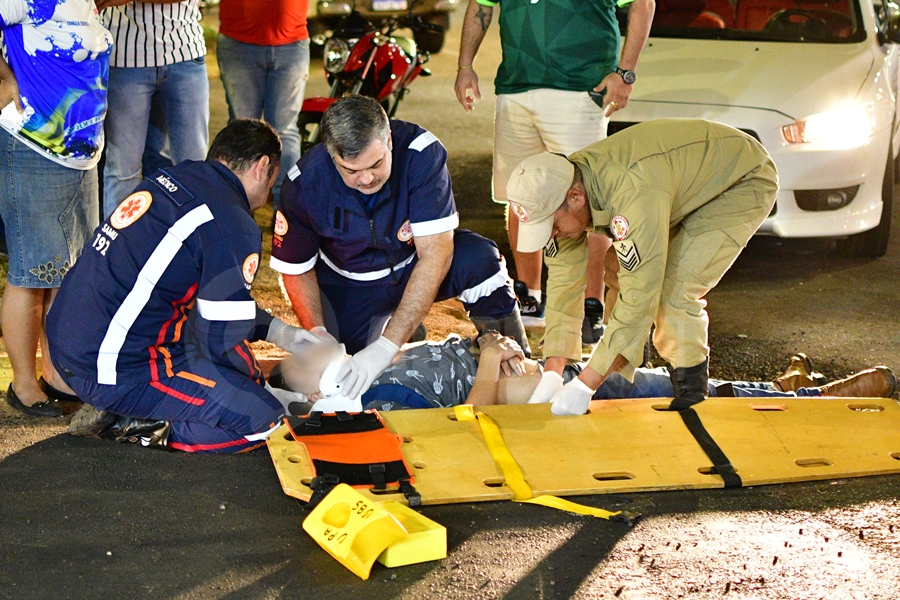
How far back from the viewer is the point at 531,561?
9.39 ft

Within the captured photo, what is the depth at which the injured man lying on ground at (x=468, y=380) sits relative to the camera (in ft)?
12.2

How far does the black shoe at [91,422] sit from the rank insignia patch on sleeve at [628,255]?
5.59 ft

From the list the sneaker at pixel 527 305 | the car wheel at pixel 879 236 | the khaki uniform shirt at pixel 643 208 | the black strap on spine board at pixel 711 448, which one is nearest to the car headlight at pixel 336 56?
the sneaker at pixel 527 305

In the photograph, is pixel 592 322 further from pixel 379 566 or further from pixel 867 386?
pixel 379 566

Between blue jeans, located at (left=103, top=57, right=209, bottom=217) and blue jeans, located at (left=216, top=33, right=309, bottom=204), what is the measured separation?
0.79 m

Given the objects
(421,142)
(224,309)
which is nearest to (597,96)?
(421,142)

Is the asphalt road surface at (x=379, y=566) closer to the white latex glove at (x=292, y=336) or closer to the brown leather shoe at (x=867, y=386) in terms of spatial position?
the white latex glove at (x=292, y=336)

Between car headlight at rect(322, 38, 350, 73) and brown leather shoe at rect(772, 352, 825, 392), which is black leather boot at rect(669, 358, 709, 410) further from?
car headlight at rect(322, 38, 350, 73)

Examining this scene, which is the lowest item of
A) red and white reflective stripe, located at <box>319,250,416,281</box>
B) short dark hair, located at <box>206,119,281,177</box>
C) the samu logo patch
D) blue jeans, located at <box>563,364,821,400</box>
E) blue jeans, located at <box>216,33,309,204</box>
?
blue jeans, located at <box>563,364,821,400</box>

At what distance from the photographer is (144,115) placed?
→ 14.1 ft

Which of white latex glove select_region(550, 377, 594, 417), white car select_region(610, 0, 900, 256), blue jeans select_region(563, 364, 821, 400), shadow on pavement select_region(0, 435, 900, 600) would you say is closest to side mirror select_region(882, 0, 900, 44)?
white car select_region(610, 0, 900, 256)

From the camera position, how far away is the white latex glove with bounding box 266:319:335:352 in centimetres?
385

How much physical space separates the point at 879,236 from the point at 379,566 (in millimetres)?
4173

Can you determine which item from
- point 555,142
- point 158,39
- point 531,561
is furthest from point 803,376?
point 158,39
